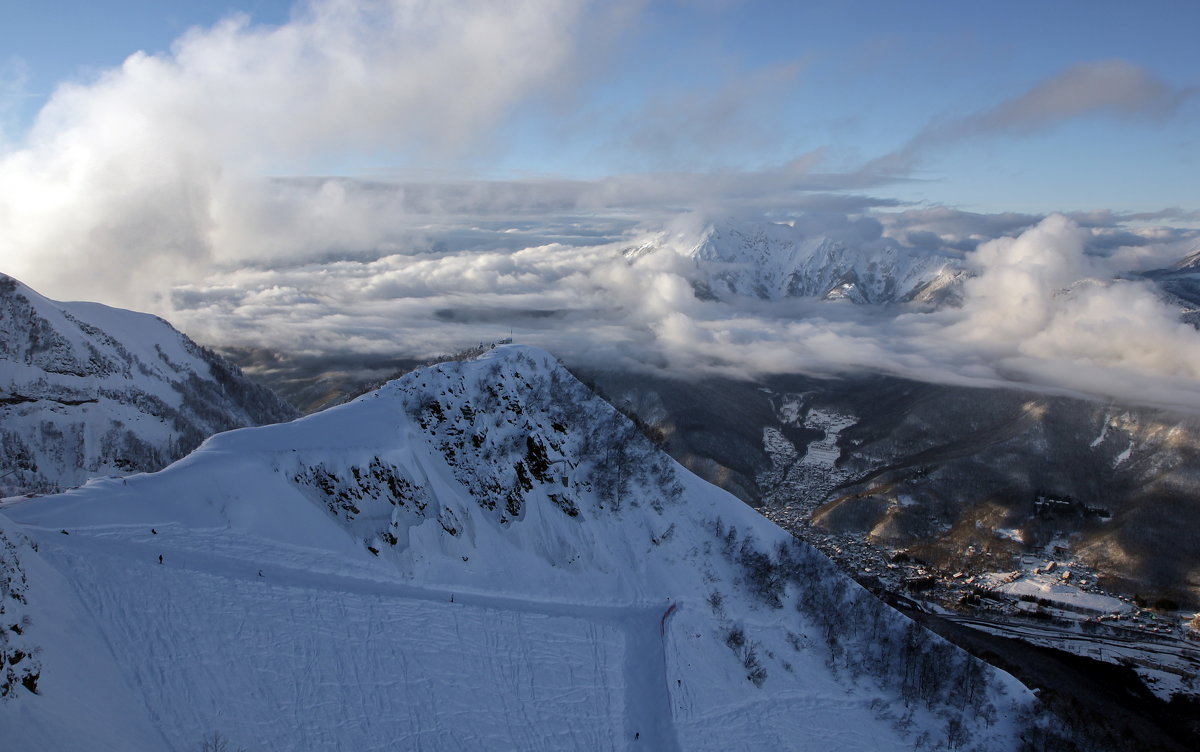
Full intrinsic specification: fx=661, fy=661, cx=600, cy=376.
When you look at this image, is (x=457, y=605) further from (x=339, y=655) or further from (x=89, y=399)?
(x=89, y=399)

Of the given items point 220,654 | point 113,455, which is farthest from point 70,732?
point 113,455

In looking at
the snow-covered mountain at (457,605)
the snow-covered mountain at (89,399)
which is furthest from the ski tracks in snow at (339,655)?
the snow-covered mountain at (89,399)

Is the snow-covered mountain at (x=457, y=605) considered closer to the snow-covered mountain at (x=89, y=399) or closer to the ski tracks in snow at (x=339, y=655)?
the ski tracks in snow at (x=339, y=655)

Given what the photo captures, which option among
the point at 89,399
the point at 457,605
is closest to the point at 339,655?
the point at 457,605

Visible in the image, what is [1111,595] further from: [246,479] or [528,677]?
[246,479]

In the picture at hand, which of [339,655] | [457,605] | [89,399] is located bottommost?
[457,605]

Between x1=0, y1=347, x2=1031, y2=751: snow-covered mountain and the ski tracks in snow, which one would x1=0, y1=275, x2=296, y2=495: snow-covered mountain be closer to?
x1=0, y1=347, x2=1031, y2=751: snow-covered mountain
